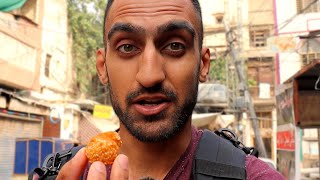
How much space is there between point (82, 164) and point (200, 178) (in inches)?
20.2

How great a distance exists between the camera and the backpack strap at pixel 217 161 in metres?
1.61

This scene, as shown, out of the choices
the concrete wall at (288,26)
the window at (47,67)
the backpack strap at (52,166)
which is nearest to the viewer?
the backpack strap at (52,166)

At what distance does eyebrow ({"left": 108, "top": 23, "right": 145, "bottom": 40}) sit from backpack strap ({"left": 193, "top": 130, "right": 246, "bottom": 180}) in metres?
0.61

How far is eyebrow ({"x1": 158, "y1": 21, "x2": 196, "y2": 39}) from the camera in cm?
177

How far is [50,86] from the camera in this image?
19.8m

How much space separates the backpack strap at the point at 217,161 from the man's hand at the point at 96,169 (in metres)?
0.42

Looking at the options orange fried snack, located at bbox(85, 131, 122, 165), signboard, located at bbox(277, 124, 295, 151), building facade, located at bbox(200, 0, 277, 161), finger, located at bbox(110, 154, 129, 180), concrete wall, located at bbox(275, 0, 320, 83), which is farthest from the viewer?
building facade, located at bbox(200, 0, 277, 161)

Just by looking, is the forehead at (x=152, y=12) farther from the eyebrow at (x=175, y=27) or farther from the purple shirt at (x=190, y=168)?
the purple shirt at (x=190, y=168)

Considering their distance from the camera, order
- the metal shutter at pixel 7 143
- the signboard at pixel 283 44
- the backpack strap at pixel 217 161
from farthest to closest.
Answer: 1. the metal shutter at pixel 7 143
2. the signboard at pixel 283 44
3. the backpack strap at pixel 217 161

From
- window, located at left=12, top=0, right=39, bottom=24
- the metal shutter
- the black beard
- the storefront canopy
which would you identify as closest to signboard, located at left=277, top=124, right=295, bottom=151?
the storefront canopy

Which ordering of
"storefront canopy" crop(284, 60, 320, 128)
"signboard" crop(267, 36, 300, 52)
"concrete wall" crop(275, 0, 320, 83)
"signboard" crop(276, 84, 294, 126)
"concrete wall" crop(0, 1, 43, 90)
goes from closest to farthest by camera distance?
"storefront canopy" crop(284, 60, 320, 128), "signboard" crop(276, 84, 294, 126), "signboard" crop(267, 36, 300, 52), "concrete wall" crop(0, 1, 43, 90), "concrete wall" crop(275, 0, 320, 83)

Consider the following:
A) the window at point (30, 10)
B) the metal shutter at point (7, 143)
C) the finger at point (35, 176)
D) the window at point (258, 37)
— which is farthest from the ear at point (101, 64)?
the window at point (258, 37)

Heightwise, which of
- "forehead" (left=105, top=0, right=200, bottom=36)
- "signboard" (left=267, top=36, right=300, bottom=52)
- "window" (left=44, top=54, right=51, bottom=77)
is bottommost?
"forehead" (left=105, top=0, right=200, bottom=36)

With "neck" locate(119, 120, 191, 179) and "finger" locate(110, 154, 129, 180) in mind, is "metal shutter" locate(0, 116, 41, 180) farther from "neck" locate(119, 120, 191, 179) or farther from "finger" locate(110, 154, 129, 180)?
"finger" locate(110, 154, 129, 180)
